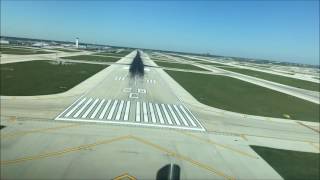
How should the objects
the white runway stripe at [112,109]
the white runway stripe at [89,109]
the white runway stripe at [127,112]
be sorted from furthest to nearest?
the white runway stripe at [112,109] < the white runway stripe at [127,112] < the white runway stripe at [89,109]

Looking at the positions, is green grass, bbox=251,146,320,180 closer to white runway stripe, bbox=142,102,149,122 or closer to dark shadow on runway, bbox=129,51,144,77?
white runway stripe, bbox=142,102,149,122

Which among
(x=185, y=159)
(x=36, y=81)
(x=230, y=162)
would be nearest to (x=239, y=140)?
(x=230, y=162)

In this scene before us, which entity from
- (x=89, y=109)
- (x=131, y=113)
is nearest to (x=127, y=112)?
(x=131, y=113)

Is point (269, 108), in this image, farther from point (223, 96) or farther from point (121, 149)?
point (121, 149)

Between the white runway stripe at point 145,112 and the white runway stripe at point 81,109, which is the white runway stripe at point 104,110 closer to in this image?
the white runway stripe at point 81,109

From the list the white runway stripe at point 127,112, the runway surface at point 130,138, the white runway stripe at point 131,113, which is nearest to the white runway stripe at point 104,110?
the white runway stripe at point 131,113

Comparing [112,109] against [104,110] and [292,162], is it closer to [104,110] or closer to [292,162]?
[104,110]

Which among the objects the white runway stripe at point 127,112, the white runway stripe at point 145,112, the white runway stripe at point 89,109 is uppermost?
the white runway stripe at point 89,109

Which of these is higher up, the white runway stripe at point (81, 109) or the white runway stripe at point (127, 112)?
the white runway stripe at point (81, 109)
